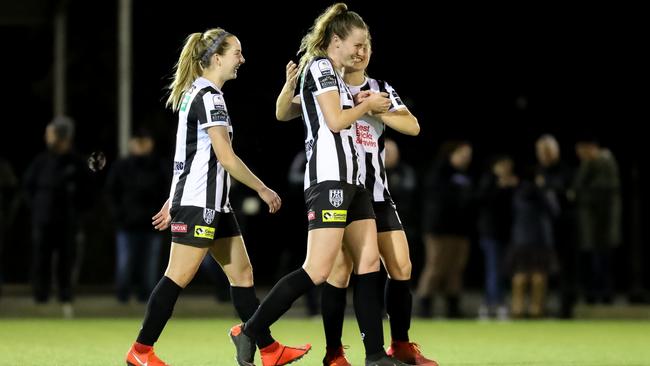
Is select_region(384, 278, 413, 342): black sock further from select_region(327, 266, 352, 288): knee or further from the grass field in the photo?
the grass field

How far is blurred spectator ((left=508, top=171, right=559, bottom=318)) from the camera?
15570 millimetres

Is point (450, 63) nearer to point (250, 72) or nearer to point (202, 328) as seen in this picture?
point (250, 72)

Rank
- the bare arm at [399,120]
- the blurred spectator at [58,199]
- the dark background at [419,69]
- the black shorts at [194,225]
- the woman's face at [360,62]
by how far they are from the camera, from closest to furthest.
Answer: the black shorts at [194,225] → the woman's face at [360,62] → the bare arm at [399,120] → the blurred spectator at [58,199] → the dark background at [419,69]

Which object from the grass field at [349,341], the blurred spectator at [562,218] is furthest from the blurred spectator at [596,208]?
the grass field at [349,341]

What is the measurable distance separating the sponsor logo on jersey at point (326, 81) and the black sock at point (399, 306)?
1383mm

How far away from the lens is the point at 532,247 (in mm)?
15562

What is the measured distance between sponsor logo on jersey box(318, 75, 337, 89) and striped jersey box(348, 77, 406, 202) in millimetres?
461

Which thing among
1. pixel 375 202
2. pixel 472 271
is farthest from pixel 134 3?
pixel 375 202

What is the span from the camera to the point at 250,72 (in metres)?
28.0

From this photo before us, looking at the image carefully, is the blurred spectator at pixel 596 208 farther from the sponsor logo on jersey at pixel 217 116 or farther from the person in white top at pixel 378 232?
the sponsor logo on jersey at pixel 217 116

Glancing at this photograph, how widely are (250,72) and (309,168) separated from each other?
65.1 feet

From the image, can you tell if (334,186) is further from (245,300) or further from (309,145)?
(245,300)

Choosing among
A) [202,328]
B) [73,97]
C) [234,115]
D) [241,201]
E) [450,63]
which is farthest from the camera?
[450,63]

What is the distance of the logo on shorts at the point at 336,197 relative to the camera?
8.14m
